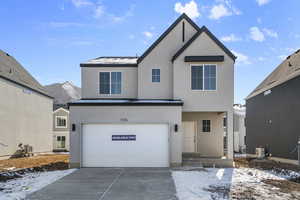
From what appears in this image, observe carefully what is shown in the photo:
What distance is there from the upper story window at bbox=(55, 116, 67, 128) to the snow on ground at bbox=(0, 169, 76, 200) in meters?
19.3

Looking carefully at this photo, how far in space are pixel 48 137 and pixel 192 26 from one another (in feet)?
58.8

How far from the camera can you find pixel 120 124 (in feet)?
39.2

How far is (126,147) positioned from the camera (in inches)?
464

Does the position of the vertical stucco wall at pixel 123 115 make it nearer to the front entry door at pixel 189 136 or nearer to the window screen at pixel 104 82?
the window screen at pixel 104 82

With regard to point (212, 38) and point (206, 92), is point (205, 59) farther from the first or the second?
point (206, 92)

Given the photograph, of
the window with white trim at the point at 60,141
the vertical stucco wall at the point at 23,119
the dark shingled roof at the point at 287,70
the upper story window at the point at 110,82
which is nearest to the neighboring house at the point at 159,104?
the upper story window at the point at 110,82

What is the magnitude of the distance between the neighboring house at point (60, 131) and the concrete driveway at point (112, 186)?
19152mm

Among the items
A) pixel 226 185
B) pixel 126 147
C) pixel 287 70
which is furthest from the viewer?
pixel 287 70

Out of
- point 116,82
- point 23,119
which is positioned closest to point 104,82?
point 116,82

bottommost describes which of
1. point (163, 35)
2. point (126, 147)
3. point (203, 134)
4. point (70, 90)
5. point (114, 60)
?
point (126, 147)

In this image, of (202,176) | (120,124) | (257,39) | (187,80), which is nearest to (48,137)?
(120,124)

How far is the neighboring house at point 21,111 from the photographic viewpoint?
16859mm

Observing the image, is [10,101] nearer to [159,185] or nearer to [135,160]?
[135,160]

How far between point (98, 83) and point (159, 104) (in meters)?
4.31
